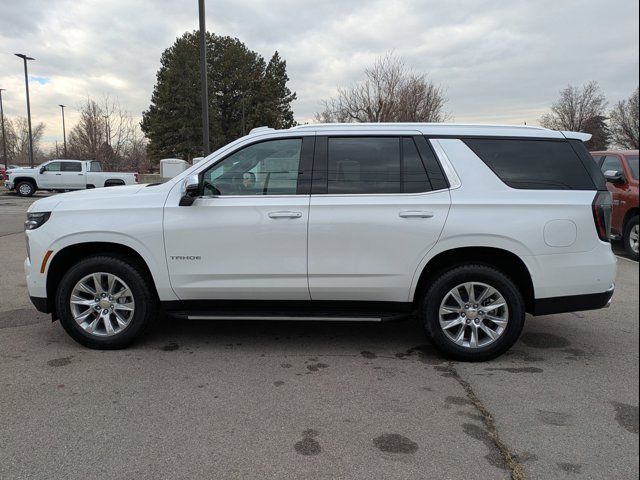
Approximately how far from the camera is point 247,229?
13.3ft

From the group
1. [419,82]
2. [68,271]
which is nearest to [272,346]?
[68,271]

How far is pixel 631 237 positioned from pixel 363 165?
21.2 ft

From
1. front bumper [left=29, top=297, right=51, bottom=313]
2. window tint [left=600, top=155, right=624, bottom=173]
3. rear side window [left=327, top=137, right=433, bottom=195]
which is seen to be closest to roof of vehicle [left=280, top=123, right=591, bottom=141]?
rear side window [left=327, top=137, right=433, bottom=195]

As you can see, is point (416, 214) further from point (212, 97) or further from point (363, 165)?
point (212, 97)

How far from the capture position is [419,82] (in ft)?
91.8

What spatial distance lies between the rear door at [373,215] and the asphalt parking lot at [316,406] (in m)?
0.69

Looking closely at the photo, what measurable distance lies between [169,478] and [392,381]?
179 centimetres

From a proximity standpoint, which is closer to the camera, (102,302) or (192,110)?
(102,302)

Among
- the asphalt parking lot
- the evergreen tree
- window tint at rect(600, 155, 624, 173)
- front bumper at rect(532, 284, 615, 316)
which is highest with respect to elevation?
the evergreen tree

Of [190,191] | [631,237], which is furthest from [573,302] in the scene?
[631,237]

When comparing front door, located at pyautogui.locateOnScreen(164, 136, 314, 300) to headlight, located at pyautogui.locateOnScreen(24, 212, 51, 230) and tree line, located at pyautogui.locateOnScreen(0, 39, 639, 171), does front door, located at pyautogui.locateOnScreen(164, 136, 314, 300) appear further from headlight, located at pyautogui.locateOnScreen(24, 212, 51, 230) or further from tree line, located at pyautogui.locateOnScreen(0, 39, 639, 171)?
tree line, located at pyautogui.locateOnScreen(0, 39, 639, 171)

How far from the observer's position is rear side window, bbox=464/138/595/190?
397 cm

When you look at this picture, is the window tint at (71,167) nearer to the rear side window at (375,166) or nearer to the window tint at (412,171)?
the rear side window at (375,166)

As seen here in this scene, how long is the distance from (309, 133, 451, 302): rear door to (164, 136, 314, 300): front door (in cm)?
14
